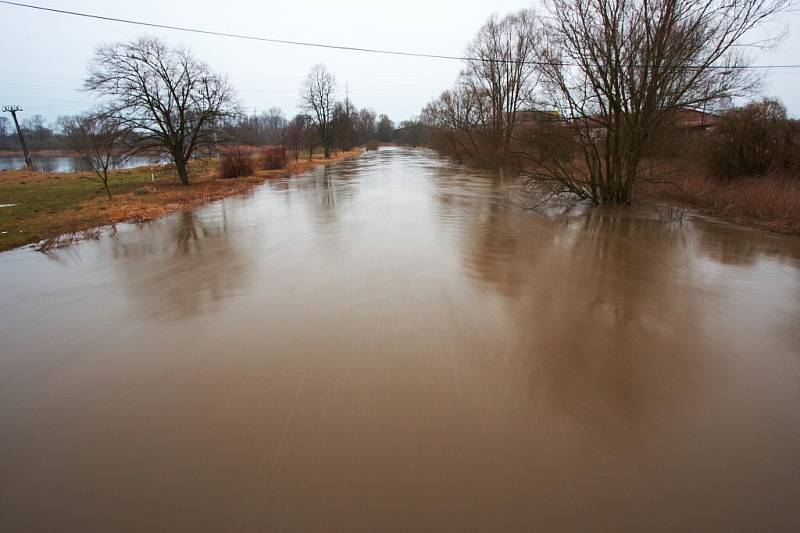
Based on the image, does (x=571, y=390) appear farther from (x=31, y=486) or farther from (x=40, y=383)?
(x=40, y=383)

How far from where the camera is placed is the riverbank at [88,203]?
1113 cm

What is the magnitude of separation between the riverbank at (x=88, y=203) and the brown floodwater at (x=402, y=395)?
397cm

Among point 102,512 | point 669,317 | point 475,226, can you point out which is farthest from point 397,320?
point 475,226

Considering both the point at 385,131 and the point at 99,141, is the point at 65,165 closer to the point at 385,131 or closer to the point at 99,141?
the point at 99,141

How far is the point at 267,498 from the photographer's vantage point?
266 centimetres

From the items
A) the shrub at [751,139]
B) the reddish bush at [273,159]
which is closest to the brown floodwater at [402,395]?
the shrub at [751,139]

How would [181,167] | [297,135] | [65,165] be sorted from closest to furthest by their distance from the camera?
[181,167] → [65,165] → [297,135]

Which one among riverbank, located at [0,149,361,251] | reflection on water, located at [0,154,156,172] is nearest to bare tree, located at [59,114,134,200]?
riverbank, located at [0,149,361,251]

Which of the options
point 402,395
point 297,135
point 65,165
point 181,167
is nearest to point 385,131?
point 297,135

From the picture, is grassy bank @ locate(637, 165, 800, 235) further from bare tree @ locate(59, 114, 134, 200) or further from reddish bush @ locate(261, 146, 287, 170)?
reddish bush @ locate(261, 146, 287, 170)

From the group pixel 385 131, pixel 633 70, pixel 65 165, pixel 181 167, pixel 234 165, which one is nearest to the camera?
pixel 633 70

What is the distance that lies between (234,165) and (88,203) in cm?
1107

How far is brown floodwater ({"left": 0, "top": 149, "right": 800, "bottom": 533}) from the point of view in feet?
8.57

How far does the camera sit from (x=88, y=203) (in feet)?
52.1
